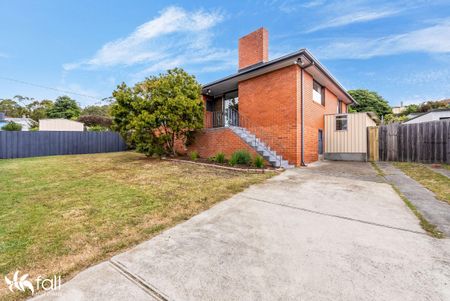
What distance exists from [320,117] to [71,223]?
11558 millimetres

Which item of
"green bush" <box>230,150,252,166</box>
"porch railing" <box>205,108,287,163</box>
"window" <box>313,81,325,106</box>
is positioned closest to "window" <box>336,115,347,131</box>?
"window" <box>313,81,325,106</box>

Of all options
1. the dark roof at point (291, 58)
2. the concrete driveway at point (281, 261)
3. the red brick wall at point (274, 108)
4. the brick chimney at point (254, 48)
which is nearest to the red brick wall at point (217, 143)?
the red brick wall at point (274, 108)

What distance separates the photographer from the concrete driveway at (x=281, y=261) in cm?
163

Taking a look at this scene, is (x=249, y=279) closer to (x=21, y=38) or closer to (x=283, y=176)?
(x=283, y=176)

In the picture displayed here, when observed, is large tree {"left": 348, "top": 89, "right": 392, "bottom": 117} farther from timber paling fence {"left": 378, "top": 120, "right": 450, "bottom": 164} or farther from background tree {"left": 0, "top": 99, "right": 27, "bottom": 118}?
background tree {"left": 0, "top": 99, "right": 27, "bottom": 118}

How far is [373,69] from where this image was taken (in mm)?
16484

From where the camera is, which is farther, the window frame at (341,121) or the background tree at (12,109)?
the background tree at (12,109)

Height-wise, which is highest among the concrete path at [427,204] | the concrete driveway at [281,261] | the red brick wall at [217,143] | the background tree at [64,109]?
the background tree at [64,109]

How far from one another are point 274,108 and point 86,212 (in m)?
8.20

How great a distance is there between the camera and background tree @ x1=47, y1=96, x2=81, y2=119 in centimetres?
3356

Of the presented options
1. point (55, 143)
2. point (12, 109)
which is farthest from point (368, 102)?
point (12, 109)

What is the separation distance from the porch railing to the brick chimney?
2881 millimetres

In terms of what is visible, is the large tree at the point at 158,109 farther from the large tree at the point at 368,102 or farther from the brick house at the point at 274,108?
the large tree at the point at 368,102

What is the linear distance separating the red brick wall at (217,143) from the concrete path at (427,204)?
4.83 m
